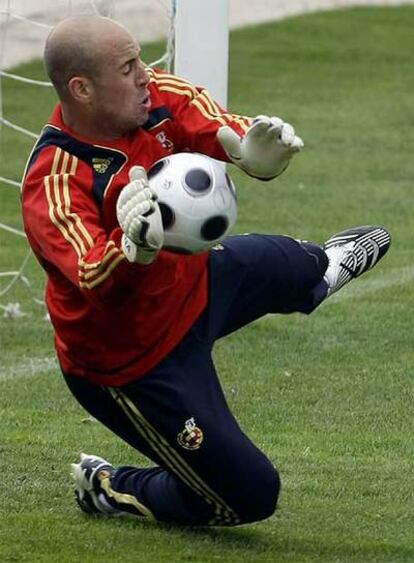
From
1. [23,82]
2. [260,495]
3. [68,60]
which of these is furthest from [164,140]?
[23,82]

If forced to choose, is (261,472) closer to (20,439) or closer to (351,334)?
(20,439)

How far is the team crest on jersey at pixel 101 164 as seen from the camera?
482cm

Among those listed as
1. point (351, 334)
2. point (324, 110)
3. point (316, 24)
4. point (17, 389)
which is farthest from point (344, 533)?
point (316, 24)

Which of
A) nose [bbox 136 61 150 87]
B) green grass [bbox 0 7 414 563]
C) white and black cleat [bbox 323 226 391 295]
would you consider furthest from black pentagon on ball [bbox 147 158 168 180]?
green grass [bbox 0 7 414 563]

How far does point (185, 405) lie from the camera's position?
4.87 metres

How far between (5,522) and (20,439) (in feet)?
3.05

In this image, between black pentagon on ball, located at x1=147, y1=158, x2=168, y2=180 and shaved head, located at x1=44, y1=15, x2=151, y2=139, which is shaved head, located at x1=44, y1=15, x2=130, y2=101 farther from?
black pentagon on ball, located at x1=147, y1=158, x2=168, y2=180

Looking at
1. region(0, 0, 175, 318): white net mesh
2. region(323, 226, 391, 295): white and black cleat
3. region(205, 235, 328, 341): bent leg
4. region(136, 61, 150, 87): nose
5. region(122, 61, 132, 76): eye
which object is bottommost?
region(0, 0, 175, 318): white net mesh

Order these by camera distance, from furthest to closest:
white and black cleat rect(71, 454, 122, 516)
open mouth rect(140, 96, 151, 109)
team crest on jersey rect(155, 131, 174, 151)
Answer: white and black cleat rect(71, 454, 122, 516)
team crest on jersey rect(155, 131, 174, 151)
open mouth rect(140, 96, 151, 109)

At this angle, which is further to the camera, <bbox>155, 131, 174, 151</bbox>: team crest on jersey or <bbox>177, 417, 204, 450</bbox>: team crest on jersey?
<bbox>155, 131, 174, 151</bbox>: team crest on jersey

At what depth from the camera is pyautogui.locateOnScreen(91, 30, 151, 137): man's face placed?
15.8 ft

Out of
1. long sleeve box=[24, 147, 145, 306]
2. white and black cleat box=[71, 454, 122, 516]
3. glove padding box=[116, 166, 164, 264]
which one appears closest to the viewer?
glove padding box=[116, 166, 164, 264]

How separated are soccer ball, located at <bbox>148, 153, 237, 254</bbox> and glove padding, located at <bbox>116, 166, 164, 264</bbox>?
0.28 m

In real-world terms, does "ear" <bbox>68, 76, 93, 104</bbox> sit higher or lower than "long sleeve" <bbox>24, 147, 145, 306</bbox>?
higher
